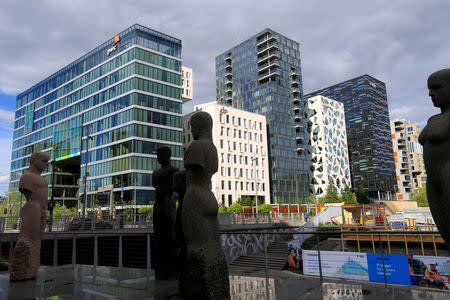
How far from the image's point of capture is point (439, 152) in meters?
4.00

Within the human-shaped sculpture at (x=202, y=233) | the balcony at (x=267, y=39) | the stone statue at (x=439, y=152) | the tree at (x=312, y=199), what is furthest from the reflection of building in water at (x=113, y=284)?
the balcony at (x=267, y=39)

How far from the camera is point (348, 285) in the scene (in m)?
6.88

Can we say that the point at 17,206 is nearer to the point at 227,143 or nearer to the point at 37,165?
the point at 227,143

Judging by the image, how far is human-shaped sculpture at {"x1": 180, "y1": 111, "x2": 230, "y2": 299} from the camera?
4.71 m

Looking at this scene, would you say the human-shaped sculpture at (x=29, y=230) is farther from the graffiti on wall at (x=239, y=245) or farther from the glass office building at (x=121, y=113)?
the glass office building at (x=121, y=113)

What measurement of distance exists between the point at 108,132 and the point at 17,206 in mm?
20055

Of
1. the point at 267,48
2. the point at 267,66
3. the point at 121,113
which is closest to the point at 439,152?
the point at 121,113

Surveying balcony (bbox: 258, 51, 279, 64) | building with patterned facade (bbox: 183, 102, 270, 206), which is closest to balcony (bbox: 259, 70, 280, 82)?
balcony (bbox: 258, 51, 279, 64)

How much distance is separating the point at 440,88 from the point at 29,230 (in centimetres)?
973

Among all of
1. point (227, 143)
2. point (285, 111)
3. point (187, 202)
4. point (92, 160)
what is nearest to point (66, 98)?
point (92, 160)

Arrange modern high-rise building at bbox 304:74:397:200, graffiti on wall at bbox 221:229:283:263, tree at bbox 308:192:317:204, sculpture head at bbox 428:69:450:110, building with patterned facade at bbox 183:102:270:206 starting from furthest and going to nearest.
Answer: modern high-rise building at bbox 304:74:397:200 < tree at bbox 308:192:317:204 < building with patterned facade at bbox 183:102:270:206 < graffiti on wall at bbox 221:229:283:263 < sculpture head at bbox 428:69:450:110

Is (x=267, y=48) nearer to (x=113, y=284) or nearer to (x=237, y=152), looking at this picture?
(x=237, y=152)

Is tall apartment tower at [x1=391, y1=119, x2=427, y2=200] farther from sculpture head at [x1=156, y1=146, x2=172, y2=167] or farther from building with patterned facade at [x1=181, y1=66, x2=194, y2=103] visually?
sculpture head at [x1=156, y1=146, x2=172, y2=167]

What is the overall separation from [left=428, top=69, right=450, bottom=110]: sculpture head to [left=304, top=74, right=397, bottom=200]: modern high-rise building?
117 metres
